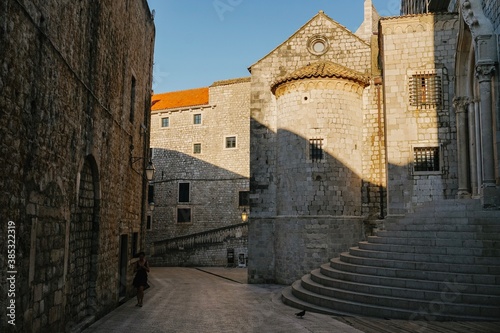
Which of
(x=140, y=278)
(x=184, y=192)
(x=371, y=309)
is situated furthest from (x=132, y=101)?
(x=184, y=192)

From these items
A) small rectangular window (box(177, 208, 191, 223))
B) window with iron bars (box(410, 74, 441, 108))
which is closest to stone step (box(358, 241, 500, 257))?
window with iron bars (box(410, 74, 441, 108))

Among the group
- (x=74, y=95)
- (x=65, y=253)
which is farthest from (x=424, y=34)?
(x=65, y=253)

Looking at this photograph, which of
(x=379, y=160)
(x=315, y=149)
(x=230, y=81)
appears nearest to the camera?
(x=315, y=149)

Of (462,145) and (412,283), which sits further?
(462,145)

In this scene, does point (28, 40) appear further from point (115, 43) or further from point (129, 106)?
point (129, 106)

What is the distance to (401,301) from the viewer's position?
9.68 m

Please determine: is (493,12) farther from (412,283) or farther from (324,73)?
(324,73)

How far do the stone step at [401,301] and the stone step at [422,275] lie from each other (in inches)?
23.2

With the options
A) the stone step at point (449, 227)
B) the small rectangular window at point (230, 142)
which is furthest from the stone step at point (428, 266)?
the small rectangular window at point (230, 142)

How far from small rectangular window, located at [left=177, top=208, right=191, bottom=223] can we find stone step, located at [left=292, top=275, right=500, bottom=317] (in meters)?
23.2

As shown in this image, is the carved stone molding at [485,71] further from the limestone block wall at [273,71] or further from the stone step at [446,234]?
the limestone block wall at [273,71]

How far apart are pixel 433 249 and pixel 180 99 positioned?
3053 cm

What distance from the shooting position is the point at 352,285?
10914 mm

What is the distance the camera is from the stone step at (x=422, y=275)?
945 cm
